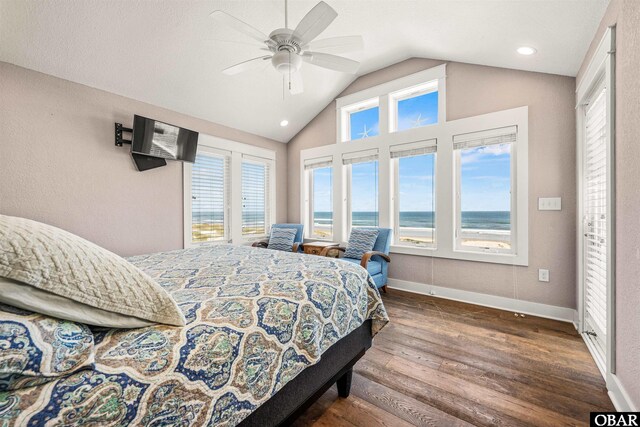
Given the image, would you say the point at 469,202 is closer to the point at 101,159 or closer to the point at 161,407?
the point at 161,407

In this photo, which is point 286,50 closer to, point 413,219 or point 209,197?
point 209,197

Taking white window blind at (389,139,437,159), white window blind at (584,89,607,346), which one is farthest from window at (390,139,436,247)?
white window blind at (584,89,607,346)

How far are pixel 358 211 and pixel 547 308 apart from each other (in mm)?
2583

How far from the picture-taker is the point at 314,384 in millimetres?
1342

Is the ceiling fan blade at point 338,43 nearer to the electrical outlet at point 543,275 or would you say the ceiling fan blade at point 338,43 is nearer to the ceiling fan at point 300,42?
the ceiling fan at point 300,42

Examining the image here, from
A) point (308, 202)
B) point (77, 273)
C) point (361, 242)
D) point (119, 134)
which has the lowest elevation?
point (361, 242)

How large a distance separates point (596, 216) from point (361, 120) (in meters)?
3.16

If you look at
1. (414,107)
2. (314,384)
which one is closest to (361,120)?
(414,107)

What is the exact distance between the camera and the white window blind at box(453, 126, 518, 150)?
10.2ft

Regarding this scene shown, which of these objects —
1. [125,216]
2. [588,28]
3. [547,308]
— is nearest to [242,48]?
[125,216]

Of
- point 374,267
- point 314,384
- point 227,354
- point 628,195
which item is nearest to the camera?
point 227,354

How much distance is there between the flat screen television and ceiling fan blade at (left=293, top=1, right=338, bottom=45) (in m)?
2.26

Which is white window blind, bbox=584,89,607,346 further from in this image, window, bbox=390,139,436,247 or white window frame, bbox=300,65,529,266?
window, bbox=390,139,436,247

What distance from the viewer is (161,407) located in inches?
29.6
